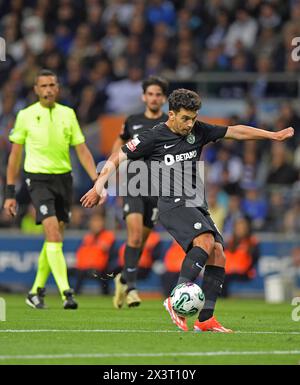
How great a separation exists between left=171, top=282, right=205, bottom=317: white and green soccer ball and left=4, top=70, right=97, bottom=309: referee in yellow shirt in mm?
3625

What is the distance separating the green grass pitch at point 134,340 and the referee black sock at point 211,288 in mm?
248

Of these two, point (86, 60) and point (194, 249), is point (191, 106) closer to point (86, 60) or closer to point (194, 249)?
point (194, 249)

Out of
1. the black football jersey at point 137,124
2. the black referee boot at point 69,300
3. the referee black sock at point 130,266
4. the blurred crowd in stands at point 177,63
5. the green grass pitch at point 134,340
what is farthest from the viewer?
the blurred crowd in stands at point 177,63

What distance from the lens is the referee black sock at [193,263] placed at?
10477mm

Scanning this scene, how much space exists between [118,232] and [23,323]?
378 inches

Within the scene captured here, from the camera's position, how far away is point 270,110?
73.1 ft

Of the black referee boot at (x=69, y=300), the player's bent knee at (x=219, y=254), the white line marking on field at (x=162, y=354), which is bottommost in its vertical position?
the black referee boot at (x=69, y=300)

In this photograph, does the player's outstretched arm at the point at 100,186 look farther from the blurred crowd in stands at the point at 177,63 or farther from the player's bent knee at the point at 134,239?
the blurred crowd in stands at the point at 177,63

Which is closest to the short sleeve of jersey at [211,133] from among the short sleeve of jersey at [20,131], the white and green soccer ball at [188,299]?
the white and green soccer ball at [188,299]

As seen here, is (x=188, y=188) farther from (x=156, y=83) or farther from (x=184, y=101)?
(x=156, y=83)

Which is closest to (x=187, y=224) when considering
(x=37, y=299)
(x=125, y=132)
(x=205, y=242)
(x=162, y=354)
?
(x=205, y=242)

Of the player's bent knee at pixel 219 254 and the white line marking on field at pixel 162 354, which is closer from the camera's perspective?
the white line marking on field at pixel 162 354

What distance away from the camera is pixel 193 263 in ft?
34.4
